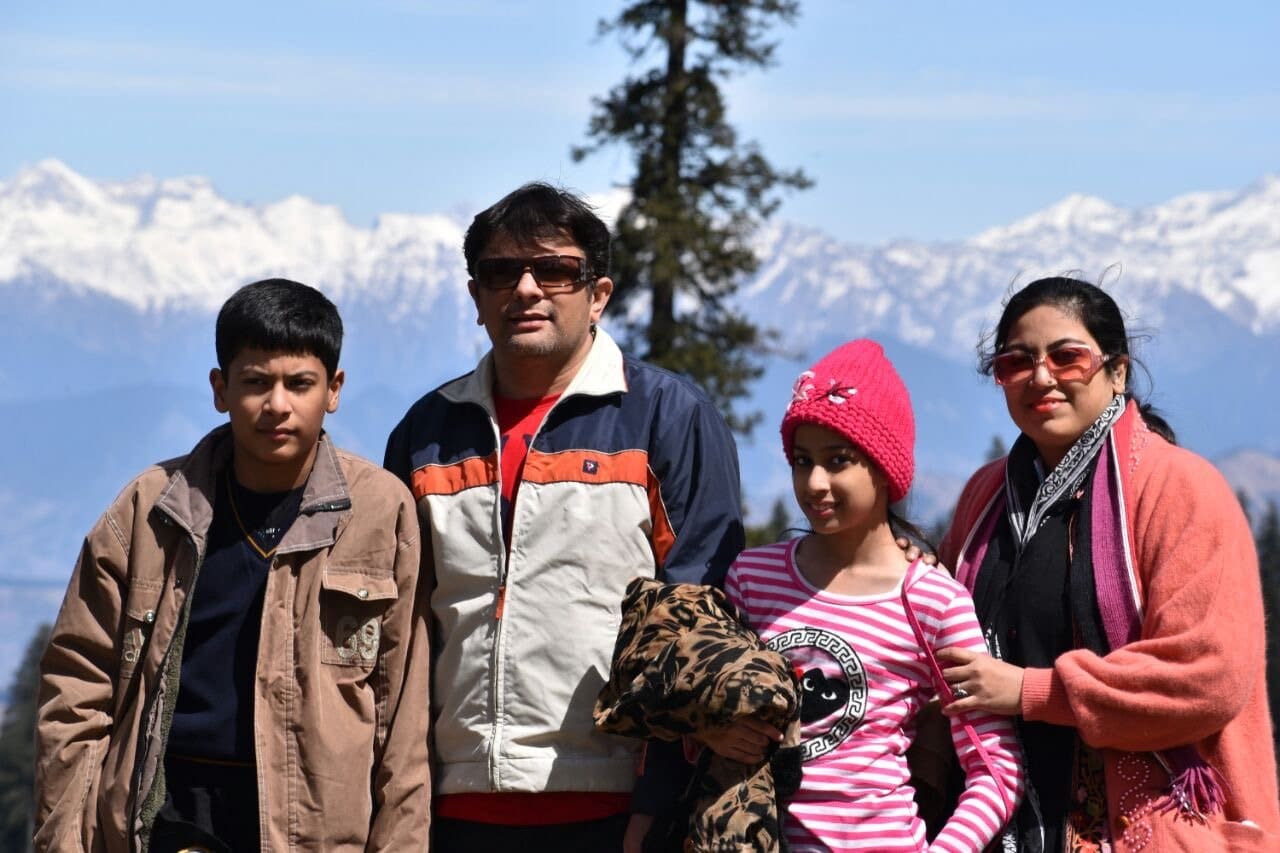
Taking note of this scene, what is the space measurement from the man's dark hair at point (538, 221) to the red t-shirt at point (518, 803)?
1.78 feet

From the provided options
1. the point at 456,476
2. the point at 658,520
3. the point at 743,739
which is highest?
the point at 456,476

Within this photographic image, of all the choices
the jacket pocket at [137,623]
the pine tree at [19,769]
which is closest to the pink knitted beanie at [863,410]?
the jacket pocket at [137,623]

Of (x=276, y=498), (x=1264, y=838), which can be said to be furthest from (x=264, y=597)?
(x=1264, y=838)

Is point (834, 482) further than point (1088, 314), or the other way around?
point (1088, 314)

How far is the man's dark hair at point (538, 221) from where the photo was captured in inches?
180

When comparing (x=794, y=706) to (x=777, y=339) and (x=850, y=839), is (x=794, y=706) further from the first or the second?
(x=777, y=339)

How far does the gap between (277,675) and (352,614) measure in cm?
27

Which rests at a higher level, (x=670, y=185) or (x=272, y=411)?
(x=670, y=185)

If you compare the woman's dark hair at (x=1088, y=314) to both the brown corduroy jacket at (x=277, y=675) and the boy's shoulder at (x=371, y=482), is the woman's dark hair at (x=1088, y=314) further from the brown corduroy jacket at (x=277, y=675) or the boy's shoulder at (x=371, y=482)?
the brown corduroy jacket at (x=277, y=675)

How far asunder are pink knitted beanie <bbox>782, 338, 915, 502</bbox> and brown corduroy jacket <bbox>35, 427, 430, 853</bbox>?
47.1 inches

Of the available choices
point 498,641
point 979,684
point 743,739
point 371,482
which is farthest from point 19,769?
point 979,684

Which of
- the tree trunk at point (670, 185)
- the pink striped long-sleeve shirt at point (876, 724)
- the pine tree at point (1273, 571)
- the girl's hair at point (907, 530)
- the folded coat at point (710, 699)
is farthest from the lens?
the pine tree at point (1273, 571)

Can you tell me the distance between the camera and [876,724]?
4082 mm

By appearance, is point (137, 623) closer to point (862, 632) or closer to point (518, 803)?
point (518, 803)
